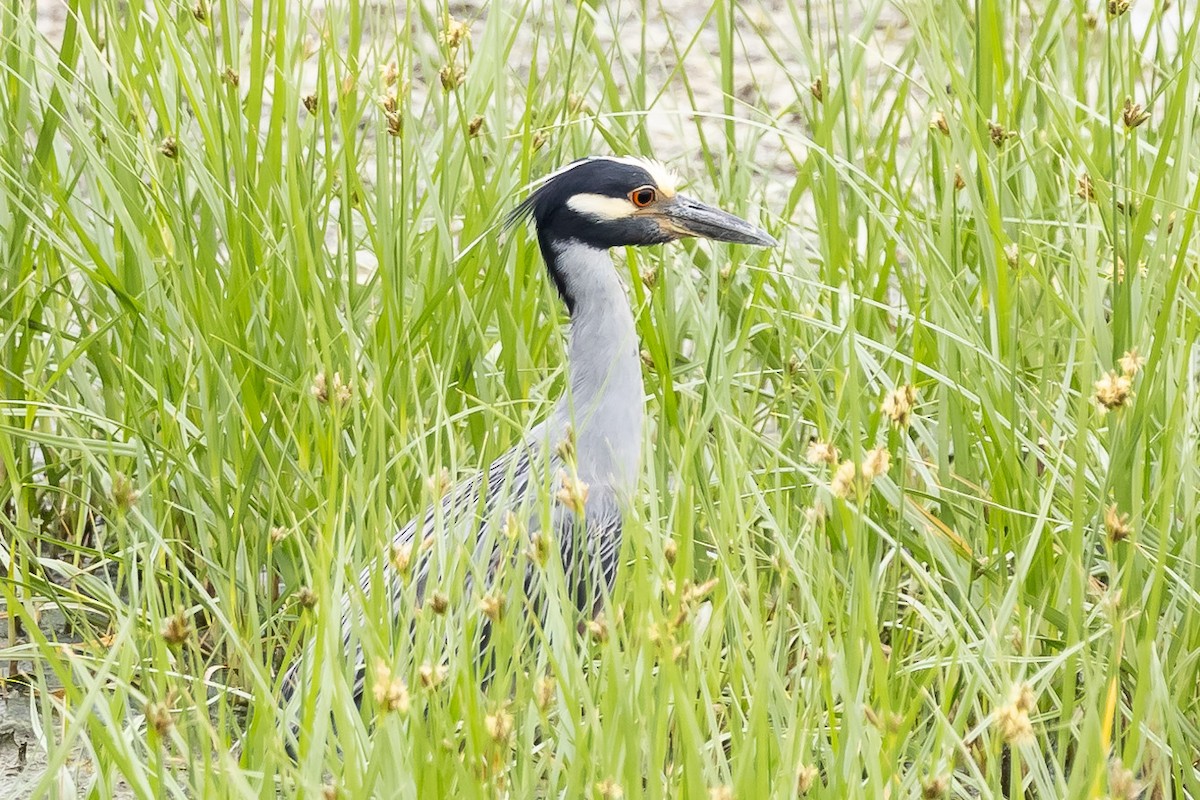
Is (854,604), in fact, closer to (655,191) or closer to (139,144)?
(655,191)

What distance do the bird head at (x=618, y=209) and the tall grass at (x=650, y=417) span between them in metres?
0.09

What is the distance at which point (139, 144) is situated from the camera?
3.12 metres

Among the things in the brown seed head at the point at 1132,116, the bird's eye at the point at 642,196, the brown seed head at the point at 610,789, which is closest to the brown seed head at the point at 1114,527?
the brown seed head at the point at 610,789

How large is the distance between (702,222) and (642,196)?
0.13 metres

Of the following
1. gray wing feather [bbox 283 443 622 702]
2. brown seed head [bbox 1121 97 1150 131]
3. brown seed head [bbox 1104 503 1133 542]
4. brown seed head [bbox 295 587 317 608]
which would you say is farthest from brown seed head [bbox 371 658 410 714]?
brown seed head [bbox 1121 97 1150 131]

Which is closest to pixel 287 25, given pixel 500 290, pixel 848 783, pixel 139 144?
pixel 139 144

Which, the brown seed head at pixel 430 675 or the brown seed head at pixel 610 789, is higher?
the brown seed head at pixel 430 675

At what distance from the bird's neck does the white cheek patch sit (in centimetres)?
7

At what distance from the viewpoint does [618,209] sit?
11.1ft

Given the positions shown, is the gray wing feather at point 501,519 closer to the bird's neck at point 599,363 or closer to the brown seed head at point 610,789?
the bird's neck at point 599,363

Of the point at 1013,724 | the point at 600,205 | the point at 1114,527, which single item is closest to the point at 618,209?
the point at 600,205

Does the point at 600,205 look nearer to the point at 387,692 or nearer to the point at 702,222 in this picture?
the point at 702,222

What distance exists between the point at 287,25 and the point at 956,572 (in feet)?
5.45

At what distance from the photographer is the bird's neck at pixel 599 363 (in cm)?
325
